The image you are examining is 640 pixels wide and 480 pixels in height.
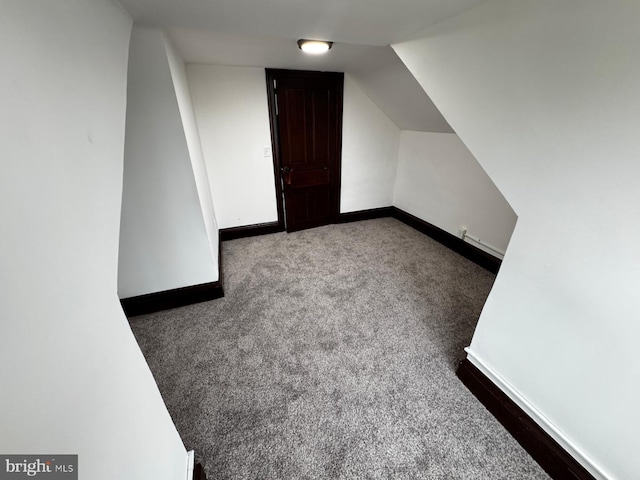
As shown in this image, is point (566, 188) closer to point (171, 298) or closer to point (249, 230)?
point (171, 298)

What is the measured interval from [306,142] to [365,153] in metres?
0.90

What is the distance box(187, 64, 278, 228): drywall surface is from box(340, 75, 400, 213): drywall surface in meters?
1.03

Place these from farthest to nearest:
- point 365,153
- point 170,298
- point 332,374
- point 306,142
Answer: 1. point 365,153
2. point 306,142
3. point 170,298
4. point 332,374

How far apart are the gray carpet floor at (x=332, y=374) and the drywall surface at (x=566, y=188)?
1.43 feet

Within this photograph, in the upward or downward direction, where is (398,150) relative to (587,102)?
downward

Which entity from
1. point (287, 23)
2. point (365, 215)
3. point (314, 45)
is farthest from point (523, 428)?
point (365, 215)

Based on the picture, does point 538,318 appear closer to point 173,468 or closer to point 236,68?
point 173,468

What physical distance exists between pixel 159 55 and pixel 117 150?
3.49ft

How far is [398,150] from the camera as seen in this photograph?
3734mm

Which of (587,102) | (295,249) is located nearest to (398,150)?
(295,249)

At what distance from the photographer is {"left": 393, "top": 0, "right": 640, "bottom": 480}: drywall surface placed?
0.80 metres

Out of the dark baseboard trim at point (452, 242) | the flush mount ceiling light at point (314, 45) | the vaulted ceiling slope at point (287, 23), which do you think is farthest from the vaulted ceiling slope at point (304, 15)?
the dark baseboard trim at point (452, 242)

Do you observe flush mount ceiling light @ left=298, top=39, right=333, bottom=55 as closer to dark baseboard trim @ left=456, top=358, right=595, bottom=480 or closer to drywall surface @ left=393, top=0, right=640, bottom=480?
drywall surface @ left=393, top=0, right=640, bottom=480

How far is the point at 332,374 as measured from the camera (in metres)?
1.60
